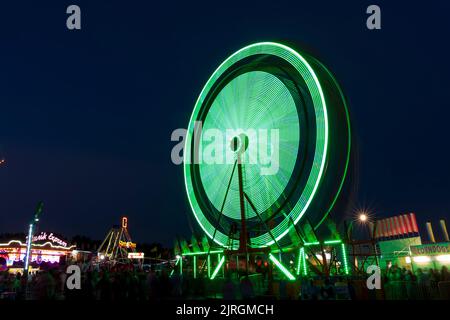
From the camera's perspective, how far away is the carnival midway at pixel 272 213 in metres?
10.1

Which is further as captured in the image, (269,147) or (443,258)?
(443,258)

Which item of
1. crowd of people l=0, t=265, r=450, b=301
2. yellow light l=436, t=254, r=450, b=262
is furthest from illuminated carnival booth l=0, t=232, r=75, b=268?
yellow light l=436, t=254, r=450, b=262

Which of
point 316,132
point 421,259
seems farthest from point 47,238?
point 316,132

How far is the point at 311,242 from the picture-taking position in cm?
1247

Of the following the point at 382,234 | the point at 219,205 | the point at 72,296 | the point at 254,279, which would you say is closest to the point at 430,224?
the point at 382,234

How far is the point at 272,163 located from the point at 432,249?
11378 mm

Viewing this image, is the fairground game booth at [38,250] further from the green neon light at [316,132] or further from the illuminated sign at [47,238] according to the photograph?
the green neon light at [316,132]

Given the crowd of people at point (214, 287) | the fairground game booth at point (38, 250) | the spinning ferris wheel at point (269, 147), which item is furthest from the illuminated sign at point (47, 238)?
the crowd of people at point (214, 287)

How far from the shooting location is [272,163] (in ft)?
48.8

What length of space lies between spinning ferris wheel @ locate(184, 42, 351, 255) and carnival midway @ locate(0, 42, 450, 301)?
46 mm

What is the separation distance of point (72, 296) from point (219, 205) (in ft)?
31.0

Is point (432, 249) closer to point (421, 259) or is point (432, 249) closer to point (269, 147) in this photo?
point (421, 259)

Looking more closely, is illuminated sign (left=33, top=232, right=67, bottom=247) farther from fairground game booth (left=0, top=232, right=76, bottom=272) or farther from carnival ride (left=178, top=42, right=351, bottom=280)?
carnival ride (left=178, top=42, right=351, bottom=280)

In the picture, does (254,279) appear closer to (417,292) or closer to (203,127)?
(417,292)
